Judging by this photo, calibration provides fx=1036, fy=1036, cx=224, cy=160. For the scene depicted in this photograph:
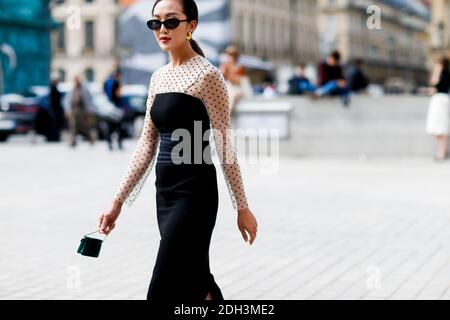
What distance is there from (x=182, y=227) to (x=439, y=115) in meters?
13.9

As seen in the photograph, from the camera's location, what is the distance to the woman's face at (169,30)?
4.18 m

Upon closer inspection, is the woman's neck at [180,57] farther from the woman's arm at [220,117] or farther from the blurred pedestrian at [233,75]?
the blurred pedestrian at [233,75]

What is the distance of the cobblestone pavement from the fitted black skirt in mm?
2218

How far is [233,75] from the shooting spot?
19125mm

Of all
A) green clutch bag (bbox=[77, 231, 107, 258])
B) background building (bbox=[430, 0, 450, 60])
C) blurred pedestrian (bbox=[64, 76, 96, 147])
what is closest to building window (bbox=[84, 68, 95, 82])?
background building (bbox=[430, 0, 450, 60])

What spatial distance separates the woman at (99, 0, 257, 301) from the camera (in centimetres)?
411

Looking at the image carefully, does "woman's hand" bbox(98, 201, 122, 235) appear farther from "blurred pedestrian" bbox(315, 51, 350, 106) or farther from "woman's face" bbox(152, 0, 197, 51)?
"blurred pedestrian" bbox(315, 51, 350, 106)

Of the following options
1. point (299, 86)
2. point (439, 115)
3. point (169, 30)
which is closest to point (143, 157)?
point (169, 30)

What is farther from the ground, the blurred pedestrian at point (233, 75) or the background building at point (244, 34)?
→ the background building at point (244, 34)

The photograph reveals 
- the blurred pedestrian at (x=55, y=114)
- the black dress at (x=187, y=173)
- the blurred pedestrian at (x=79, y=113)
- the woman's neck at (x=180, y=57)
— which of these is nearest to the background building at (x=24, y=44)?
the blurred pedestrian at (x=55, y=114)

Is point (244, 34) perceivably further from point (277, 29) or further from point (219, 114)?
point (219, 114)
